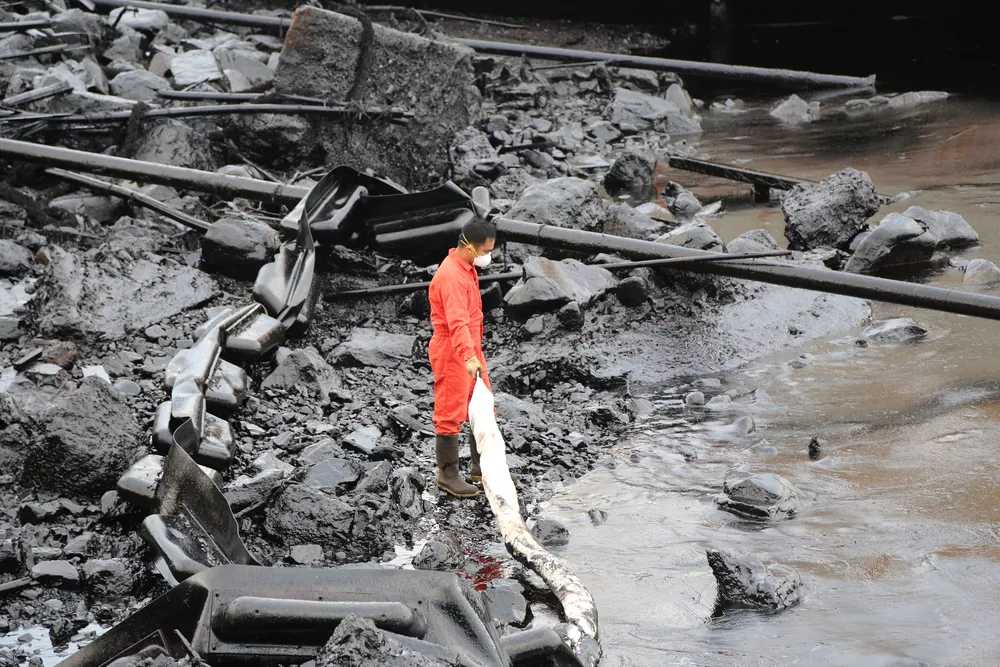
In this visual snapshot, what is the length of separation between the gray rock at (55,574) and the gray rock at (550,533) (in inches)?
75.1

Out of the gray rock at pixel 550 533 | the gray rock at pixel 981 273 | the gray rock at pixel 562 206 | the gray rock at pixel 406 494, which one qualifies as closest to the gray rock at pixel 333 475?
the gray rock at pixel 406 494

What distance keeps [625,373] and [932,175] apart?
19.5 feet

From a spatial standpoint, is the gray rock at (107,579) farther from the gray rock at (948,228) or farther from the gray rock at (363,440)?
the gray rock at (948,228)

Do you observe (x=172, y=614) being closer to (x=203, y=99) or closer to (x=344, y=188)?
(x=344, y=188)

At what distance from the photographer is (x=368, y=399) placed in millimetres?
5516

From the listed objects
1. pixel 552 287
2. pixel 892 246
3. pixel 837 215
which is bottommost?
pixel 552 287

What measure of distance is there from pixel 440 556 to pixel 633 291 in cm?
317

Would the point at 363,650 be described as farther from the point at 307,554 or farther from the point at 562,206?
the point at 562,206

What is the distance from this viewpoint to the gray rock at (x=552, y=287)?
634 centimetres

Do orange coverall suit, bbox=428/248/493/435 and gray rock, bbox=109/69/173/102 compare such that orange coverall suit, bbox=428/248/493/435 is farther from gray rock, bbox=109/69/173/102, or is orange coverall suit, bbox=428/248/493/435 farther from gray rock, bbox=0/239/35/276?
gray rock, bbox=109/69/173/102

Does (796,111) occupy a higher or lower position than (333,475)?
higher

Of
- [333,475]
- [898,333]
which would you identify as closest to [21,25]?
[333,475]

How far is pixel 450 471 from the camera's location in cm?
468

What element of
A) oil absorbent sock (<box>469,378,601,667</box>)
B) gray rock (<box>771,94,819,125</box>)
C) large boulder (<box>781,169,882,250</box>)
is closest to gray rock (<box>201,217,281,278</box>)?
oil absorbent sock (<box>469,378,601,667</box>)
